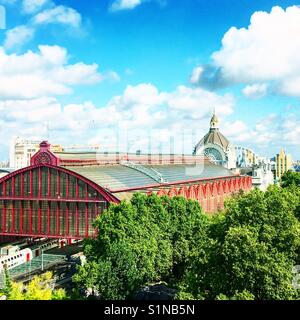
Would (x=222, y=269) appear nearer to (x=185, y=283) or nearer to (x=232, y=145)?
(x=185, y=283)

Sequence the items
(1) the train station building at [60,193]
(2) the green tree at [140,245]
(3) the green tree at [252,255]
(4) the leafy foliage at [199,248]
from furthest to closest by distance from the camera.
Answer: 1. (1) the train station building at [60,193]
2. (2) the green tree at [140,245]
3. (4) the leafy foliage at [199,248]
4. (3) the green tree at [252,255]

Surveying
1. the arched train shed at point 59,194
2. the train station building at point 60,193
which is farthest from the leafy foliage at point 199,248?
the train station building at point 60,193

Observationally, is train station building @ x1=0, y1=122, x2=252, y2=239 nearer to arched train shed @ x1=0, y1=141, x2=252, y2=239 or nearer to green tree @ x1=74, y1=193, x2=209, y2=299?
arched train shed @ x1=0, y1=141, x2=252, y2=239

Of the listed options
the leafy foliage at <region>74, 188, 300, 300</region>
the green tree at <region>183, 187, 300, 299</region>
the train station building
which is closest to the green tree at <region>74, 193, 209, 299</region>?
the leafy foliage at <region>74, 188, 300, 300</region>

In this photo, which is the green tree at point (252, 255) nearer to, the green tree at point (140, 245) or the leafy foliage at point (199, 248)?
the leafy foliage at point (199, 248)

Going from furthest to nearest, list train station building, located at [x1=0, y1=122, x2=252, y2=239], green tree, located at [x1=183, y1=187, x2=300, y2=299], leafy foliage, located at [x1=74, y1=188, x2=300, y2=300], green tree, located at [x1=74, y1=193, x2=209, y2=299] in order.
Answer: train station building, located at [x1=0, y1=122, x2=252, y2=239], green tree, located at [x1=74, y1=193, x2=209, y2=299], leafy foliage, located at [x1=74, y1=188, x2=300, y2=300], green tree, located at [x1=183, y1=187, x2=300, y2=299]

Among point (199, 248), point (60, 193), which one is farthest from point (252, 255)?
point (60, 193)

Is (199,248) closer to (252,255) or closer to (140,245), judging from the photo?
(140,245)

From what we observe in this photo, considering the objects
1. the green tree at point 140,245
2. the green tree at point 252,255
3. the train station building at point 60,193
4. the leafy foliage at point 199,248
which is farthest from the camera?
the train station building at point 60,193

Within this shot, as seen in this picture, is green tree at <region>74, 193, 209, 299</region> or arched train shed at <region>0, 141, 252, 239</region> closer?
green tree at <region>74, 193, 209, 299</region>

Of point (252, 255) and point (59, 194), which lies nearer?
point (252, 255)

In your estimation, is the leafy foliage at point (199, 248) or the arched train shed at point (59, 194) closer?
the leafy foliage at point (199, 248)

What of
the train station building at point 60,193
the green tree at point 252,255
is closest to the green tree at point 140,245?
the green tree at point 252,255
